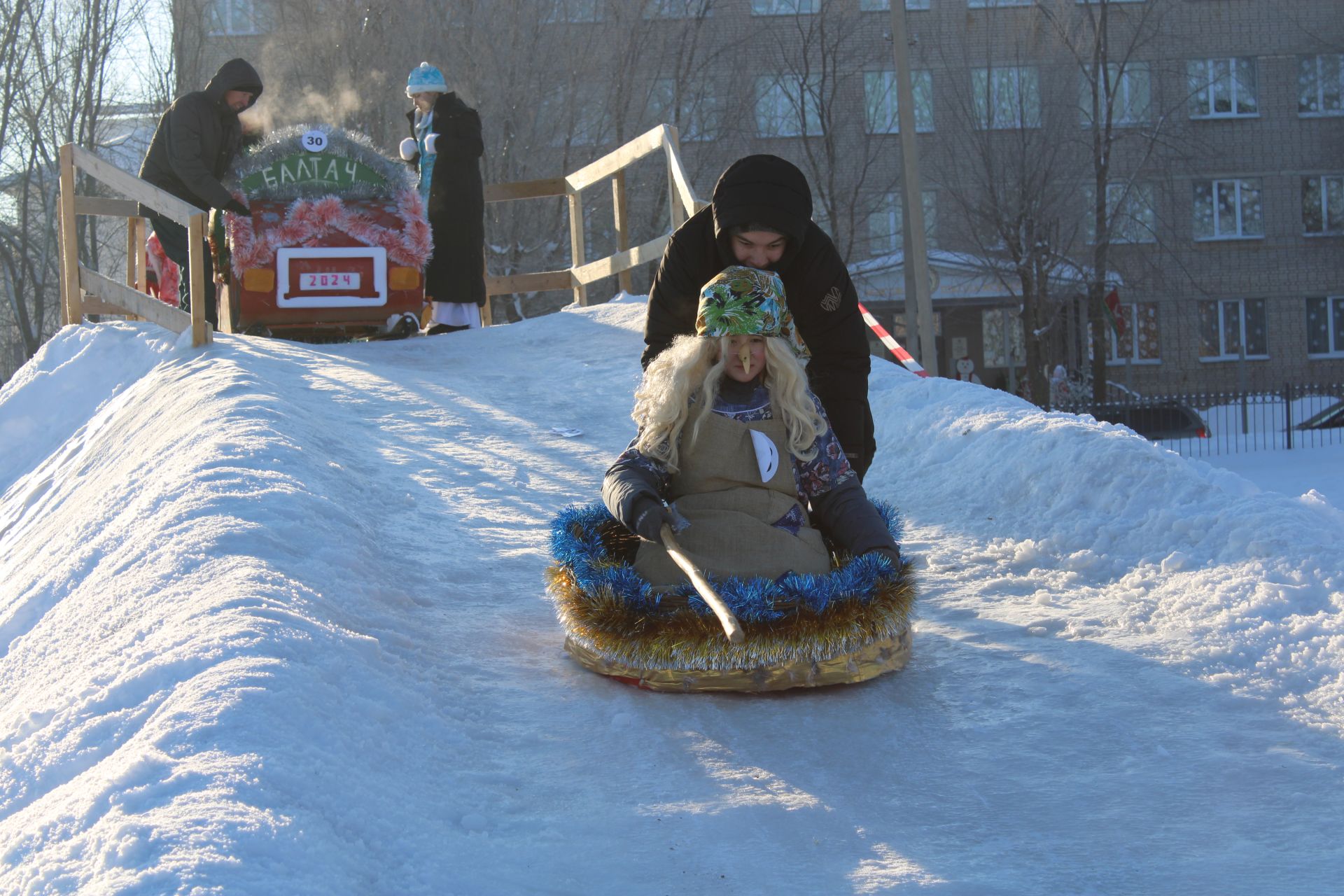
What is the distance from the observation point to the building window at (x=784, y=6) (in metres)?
24.5

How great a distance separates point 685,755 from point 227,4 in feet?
67.9

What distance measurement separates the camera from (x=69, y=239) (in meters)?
9.65

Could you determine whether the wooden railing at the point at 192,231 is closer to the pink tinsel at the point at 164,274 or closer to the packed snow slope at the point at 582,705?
the pink tinsel at the point at 164,274

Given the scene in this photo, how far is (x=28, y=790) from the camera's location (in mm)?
3045

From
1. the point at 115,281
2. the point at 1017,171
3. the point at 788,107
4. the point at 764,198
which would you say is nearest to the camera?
the point at 764,198

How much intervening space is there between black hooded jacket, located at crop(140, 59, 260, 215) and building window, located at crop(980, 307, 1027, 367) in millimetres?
22303

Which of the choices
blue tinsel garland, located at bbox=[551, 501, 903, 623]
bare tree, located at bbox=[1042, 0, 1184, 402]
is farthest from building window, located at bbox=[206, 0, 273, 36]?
blue tinsel garland, located at bbox=[551, 501, 903, 623]

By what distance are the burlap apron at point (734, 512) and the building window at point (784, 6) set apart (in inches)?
851

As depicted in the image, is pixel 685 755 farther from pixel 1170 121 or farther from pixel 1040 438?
pixel 1170 121

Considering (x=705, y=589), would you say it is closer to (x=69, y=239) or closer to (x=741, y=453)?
(x=741, y=453)

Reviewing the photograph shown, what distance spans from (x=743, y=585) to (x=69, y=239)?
7.50 metres

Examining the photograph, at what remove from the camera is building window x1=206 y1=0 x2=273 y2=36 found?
782 inches

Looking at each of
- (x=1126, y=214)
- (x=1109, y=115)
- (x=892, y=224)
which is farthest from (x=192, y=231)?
(x=892, y=224)

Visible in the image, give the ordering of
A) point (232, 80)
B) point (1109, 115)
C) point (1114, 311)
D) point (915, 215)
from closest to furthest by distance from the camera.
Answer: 1. point (232, 80)
2. point (915, 215)
3. point (1109, 115)
4. point (1114, 311)
